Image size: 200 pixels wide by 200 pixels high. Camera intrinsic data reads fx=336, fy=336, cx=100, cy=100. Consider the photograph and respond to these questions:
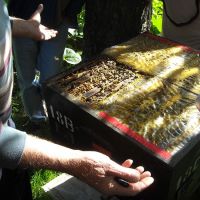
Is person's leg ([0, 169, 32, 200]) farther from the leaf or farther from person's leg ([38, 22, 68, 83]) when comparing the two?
the leaf

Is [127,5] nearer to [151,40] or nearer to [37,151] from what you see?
[151,40]

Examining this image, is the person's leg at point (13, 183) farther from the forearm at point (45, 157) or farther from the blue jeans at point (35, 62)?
the blue jeans at point (35, 62)

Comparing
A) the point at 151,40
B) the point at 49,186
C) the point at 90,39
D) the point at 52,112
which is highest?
the point at 151,40

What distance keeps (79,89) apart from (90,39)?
96 cm

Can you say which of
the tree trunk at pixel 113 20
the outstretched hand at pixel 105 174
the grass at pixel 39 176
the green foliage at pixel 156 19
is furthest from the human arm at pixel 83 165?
the green foliage at pixel 156 19

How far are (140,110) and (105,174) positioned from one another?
1.36ft

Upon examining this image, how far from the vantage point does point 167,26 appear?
227 cm

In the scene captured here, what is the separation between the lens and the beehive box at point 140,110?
4.46 feet

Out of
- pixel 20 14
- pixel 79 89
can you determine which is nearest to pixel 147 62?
pixel 79 89

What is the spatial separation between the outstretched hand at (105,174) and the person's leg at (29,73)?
1.32 metres

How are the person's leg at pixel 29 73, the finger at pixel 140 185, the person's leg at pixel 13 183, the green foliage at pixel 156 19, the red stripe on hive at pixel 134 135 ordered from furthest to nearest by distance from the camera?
the green foliage at pixel 156 19, the person's leg at pixel 29 73, the person's leg at pixel 13 183, the red stripe on hive at pixel 134 135, the finger at pixel 140 185

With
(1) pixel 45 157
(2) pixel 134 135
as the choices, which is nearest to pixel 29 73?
(2) pixel 134 135

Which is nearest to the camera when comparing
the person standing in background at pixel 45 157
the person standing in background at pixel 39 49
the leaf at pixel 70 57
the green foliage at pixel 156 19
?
the person standing in background at pixel 45 157

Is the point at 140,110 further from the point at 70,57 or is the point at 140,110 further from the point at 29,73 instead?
the point at 70,57
